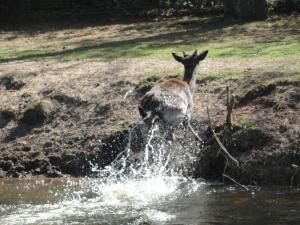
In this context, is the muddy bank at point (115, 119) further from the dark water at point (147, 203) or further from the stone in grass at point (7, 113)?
the dark water at point (147, 203)

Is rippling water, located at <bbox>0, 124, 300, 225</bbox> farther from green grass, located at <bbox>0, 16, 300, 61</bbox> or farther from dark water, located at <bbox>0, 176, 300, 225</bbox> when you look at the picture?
green grass, located at <bbox>0, 16, 300, 61</bbox>

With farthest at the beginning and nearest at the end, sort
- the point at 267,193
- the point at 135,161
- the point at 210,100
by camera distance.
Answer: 1. the point at 210,100
2. the point at 135,161
3. the point at 267,193

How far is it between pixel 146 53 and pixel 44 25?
9.71 m

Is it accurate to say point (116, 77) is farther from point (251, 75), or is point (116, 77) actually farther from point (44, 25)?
point (44, 25)

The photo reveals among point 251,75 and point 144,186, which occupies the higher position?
point 251,75

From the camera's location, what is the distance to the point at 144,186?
1175cm

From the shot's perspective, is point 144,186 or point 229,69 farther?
point 229,69

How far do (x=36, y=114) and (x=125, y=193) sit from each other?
4.17 meters

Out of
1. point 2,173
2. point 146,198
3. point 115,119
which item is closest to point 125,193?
point 146,198

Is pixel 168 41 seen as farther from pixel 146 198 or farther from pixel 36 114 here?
pixel 146 198

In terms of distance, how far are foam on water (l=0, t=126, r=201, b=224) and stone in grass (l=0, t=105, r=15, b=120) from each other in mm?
2877

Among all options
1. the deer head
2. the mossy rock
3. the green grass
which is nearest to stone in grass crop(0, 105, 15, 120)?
the mossy rock

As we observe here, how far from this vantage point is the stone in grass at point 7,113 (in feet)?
49.6

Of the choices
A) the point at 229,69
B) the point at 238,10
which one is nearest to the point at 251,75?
the point at 229,69
